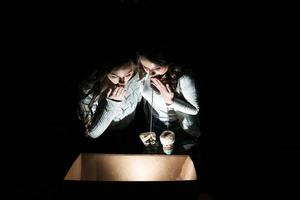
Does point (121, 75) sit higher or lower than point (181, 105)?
higher

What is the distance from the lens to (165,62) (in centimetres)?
134

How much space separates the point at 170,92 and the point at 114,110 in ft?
0.94

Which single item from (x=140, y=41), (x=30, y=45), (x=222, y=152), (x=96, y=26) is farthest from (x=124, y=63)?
(x=222, y=152)

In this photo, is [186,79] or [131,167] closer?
[131,167]

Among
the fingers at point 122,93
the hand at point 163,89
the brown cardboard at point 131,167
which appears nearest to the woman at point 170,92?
the hand at point 163,89

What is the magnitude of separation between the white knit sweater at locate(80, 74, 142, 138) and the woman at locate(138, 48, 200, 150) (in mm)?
53

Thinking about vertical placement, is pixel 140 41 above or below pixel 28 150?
above

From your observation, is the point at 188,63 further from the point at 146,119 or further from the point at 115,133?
the point at 115,133

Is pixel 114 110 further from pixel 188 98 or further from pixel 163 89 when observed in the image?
pixel 188 98

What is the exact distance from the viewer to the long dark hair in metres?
1.32

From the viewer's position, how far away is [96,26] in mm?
1507

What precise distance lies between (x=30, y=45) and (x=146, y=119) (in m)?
0.72

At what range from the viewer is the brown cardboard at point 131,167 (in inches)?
47.8

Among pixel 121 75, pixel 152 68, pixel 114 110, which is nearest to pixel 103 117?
pixel 114 110
